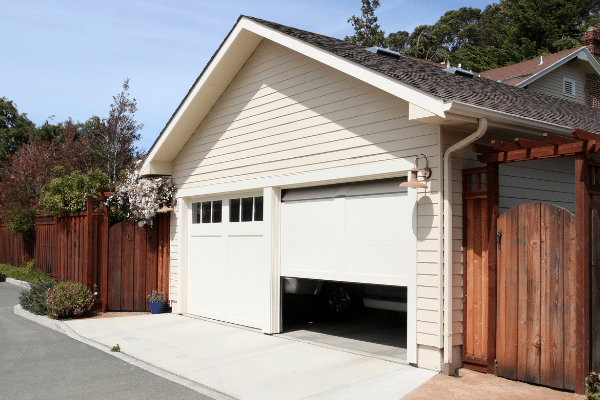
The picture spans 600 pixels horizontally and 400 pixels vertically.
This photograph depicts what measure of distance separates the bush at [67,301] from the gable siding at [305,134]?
189cm

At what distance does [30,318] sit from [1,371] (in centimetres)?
446

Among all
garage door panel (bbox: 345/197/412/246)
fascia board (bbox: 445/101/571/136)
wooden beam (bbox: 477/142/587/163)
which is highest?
fascia board (bbox: 445/101/571/136)

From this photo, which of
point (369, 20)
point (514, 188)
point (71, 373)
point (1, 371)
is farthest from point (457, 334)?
point (369, 20)

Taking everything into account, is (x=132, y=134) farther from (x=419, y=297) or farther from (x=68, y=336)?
(x=419, y=297)

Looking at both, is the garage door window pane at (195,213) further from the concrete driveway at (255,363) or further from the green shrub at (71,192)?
the green shrub at (71,192)

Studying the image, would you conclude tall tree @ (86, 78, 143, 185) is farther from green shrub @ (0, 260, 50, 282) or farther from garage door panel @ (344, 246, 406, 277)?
garage door panel @ (344, 246, 406, 277)

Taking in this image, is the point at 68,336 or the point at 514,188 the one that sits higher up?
the point at 514,188

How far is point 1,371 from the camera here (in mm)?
7426

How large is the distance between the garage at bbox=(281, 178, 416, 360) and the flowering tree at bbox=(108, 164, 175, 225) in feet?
12.0

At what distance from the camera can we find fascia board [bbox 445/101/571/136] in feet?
20.0

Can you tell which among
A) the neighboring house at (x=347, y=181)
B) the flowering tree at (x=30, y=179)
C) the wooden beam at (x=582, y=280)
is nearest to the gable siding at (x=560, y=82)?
the neighboring house at (x=347, y=181)

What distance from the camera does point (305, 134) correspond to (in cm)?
880

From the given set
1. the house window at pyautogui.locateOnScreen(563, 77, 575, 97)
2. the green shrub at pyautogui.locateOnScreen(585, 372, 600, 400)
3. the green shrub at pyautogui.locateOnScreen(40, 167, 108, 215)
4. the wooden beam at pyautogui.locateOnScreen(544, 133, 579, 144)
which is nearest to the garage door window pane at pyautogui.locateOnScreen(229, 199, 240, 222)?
the green shrub at pyautogui.locateOnScreen(40, 167, 108, 215)

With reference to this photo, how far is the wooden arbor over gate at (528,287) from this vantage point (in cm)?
562
